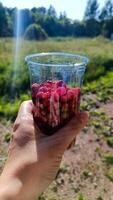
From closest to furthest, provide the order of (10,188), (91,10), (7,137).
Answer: (10,188), (7,137), (91,10)

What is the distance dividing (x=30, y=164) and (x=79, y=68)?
0.33 m

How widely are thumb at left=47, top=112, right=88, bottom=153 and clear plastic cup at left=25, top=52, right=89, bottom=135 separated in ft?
0.07

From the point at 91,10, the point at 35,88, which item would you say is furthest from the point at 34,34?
the point at 91,10

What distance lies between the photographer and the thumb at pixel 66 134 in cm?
112

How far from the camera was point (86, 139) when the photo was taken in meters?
4.49

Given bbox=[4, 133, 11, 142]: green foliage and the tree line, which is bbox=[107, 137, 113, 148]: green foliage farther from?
the tree line

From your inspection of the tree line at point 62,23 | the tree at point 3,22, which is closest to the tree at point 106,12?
the tree line at point 62,23

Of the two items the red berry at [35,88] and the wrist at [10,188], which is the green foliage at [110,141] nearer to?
the red berry at [35,88]

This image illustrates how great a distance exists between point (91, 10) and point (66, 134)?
Answer: 1467 inches

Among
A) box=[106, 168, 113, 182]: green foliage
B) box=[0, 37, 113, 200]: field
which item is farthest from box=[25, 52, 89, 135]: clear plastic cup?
box=[106, 168, 113, 182]: green foliage

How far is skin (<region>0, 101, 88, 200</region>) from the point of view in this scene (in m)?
1.06

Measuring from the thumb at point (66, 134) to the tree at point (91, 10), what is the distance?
3414cm

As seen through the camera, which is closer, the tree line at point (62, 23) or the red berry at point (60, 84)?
the red berry at point (60, 84)

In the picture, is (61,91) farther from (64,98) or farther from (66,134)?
(66,134)
